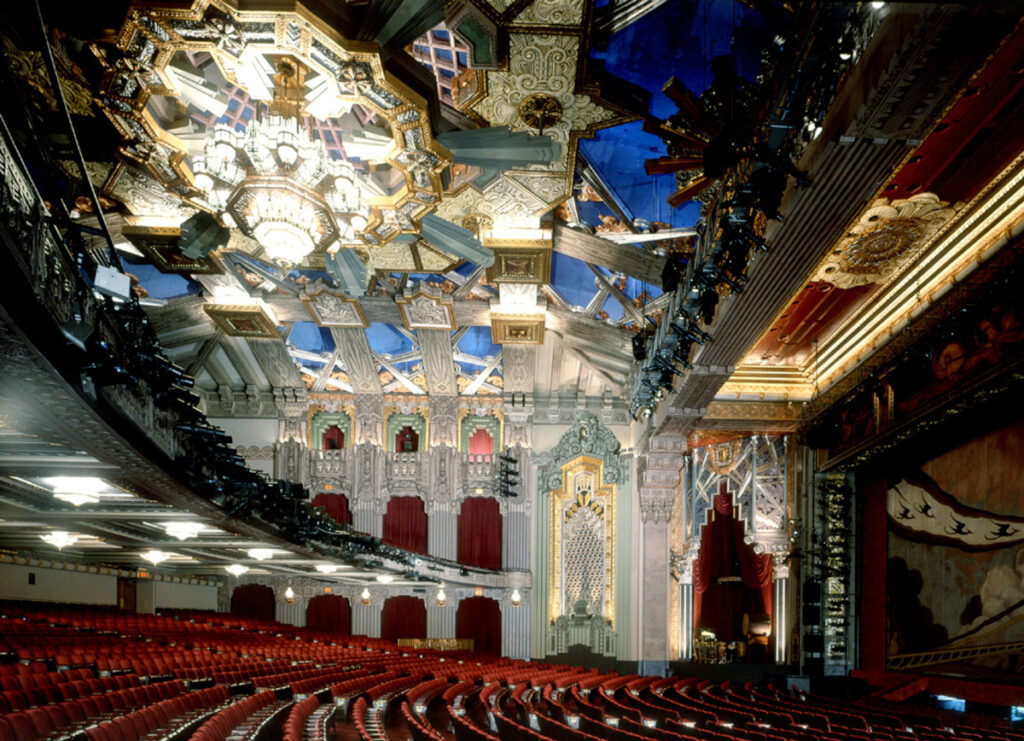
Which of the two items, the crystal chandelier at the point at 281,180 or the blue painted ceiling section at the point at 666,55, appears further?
the crystal chandelier at the point at 281,180

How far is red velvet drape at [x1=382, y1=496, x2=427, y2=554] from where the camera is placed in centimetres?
2158

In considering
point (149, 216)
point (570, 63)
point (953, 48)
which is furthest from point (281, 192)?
point (953, 48)

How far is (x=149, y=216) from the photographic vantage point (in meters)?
12.9

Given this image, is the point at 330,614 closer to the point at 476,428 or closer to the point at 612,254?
the point at 476,428

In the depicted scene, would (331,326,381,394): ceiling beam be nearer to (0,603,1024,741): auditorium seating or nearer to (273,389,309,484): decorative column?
(273,389,309,484): decorative column

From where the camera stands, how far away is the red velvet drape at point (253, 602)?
2141 centimetres

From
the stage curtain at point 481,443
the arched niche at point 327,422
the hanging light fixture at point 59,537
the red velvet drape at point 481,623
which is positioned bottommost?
the red velvet drape at point 481,623

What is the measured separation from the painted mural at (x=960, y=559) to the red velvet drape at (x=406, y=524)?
37.9ft

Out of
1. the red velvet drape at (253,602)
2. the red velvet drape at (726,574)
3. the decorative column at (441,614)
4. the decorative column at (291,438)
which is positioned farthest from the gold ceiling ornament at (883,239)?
the red velvet drape at (253,602)

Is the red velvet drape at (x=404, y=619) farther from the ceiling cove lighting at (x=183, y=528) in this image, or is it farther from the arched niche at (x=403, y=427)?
the ceiling cove lighting at (x=183, y=528)

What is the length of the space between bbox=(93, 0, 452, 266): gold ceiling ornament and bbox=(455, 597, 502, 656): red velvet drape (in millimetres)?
12899

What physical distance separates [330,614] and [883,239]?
16.5m

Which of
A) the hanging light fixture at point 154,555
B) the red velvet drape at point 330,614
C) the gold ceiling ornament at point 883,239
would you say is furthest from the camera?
the red velvet drape at point 330,614

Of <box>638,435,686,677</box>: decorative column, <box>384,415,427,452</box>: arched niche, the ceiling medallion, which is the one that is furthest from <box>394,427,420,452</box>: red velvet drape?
the ceiling medallion
